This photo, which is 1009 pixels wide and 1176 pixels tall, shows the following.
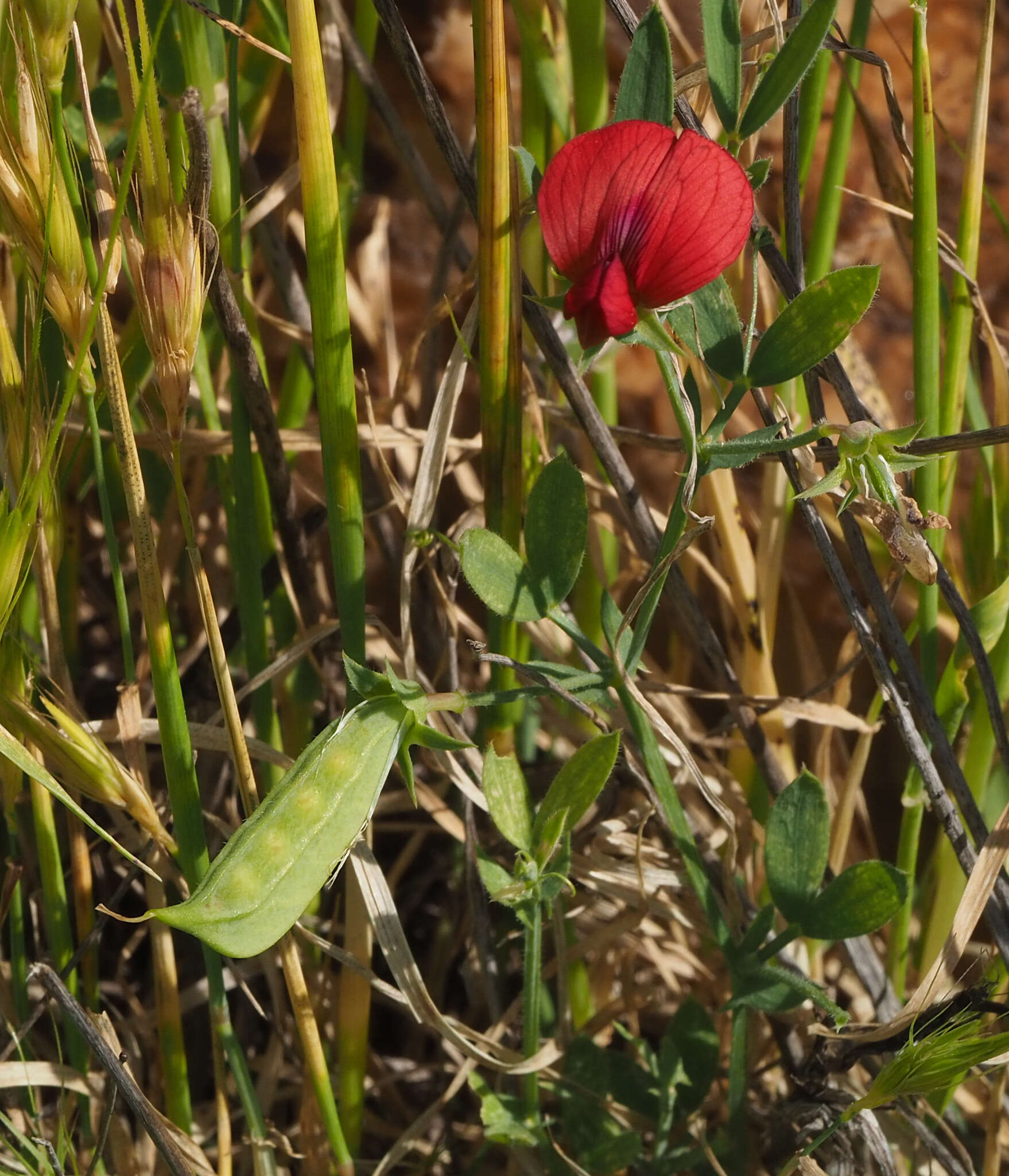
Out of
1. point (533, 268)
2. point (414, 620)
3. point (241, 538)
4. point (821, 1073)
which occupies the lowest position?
point (821, 1073)

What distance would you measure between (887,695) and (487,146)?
329mm

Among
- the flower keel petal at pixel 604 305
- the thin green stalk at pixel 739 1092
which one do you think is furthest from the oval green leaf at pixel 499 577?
the thin green stalk at pixel 739 1092

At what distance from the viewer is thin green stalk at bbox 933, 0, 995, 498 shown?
565 millimetres

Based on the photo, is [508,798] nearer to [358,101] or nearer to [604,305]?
[604,305]

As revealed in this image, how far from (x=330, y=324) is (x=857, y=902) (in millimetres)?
356

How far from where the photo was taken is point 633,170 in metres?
0.36

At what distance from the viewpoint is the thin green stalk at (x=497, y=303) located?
44cm

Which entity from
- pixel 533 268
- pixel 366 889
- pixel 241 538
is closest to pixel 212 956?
pixel 366 889

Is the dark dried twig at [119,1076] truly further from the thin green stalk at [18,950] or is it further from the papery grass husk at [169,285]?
the papery grass husk at [169,285]

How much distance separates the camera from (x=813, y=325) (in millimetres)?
394

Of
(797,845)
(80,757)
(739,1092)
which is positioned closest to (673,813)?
(797,845)

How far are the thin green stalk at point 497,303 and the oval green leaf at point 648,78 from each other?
60mm

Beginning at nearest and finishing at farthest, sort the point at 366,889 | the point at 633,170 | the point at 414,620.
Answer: the point at 633,170
the point at 366,889
the point at 414,620

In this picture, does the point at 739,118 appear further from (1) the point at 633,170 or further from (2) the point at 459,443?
(2) the point at 459,443
